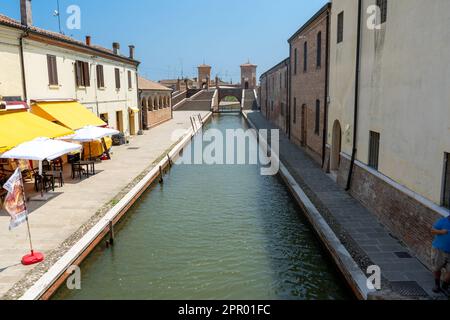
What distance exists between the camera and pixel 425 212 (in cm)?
830

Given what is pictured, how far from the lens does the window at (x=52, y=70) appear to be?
17.9m

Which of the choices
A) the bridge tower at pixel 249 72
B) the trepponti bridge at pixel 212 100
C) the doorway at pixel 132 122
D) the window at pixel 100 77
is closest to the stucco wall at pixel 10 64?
the window at pixel 100 77

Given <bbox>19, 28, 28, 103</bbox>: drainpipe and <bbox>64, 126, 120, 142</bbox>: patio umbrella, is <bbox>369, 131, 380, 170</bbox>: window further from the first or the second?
<bbox>19, 28, 28, 103</bbox>: drainpipe

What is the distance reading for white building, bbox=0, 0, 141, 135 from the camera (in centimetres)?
1495

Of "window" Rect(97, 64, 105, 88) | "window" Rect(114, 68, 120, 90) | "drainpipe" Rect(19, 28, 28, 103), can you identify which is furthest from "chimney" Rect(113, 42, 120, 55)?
"drainpipe" Rect(19, 28, 28, 103)

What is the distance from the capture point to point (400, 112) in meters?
9.72

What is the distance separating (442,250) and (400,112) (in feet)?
13.4

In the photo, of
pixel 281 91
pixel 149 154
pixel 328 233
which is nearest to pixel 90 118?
pixel 149 154

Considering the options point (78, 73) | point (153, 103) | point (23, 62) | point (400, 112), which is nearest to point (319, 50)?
point (400, 112)

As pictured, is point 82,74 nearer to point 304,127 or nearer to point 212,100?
point 304,127

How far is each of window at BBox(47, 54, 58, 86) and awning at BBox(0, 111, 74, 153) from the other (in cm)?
319

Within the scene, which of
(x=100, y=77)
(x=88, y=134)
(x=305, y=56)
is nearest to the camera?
(x=88, y=134)

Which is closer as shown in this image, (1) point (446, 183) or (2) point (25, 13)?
(1) point (446, 183)
